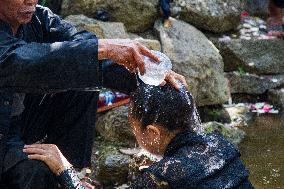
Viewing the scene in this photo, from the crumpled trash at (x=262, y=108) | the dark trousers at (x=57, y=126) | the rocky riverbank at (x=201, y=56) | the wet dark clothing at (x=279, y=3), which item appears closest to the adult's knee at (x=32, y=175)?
the dark trousers at (x=57, y=126)

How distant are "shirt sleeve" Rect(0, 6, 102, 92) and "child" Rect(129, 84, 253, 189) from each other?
291mm

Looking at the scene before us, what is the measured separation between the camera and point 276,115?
7500 millimetres

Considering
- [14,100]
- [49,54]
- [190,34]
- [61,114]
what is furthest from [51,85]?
[190,34]

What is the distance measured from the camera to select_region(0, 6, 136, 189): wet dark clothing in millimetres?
2709

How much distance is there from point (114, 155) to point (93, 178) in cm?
31

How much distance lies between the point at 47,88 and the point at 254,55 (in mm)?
5860

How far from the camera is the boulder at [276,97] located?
7.72 meters

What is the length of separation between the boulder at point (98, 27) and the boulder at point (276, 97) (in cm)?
244

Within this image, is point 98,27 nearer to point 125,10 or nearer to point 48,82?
point 125,10

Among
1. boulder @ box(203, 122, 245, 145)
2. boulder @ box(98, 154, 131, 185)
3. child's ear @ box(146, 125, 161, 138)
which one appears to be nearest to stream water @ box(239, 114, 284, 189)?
boulder @ box(203, 122, 245, 145)

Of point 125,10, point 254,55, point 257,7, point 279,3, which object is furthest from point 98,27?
point 257,7

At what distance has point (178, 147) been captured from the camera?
9.13 feet

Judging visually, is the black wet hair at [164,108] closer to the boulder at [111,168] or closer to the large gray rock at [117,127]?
the boulder at [111,168]

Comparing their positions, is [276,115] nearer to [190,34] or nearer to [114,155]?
[190,34]
